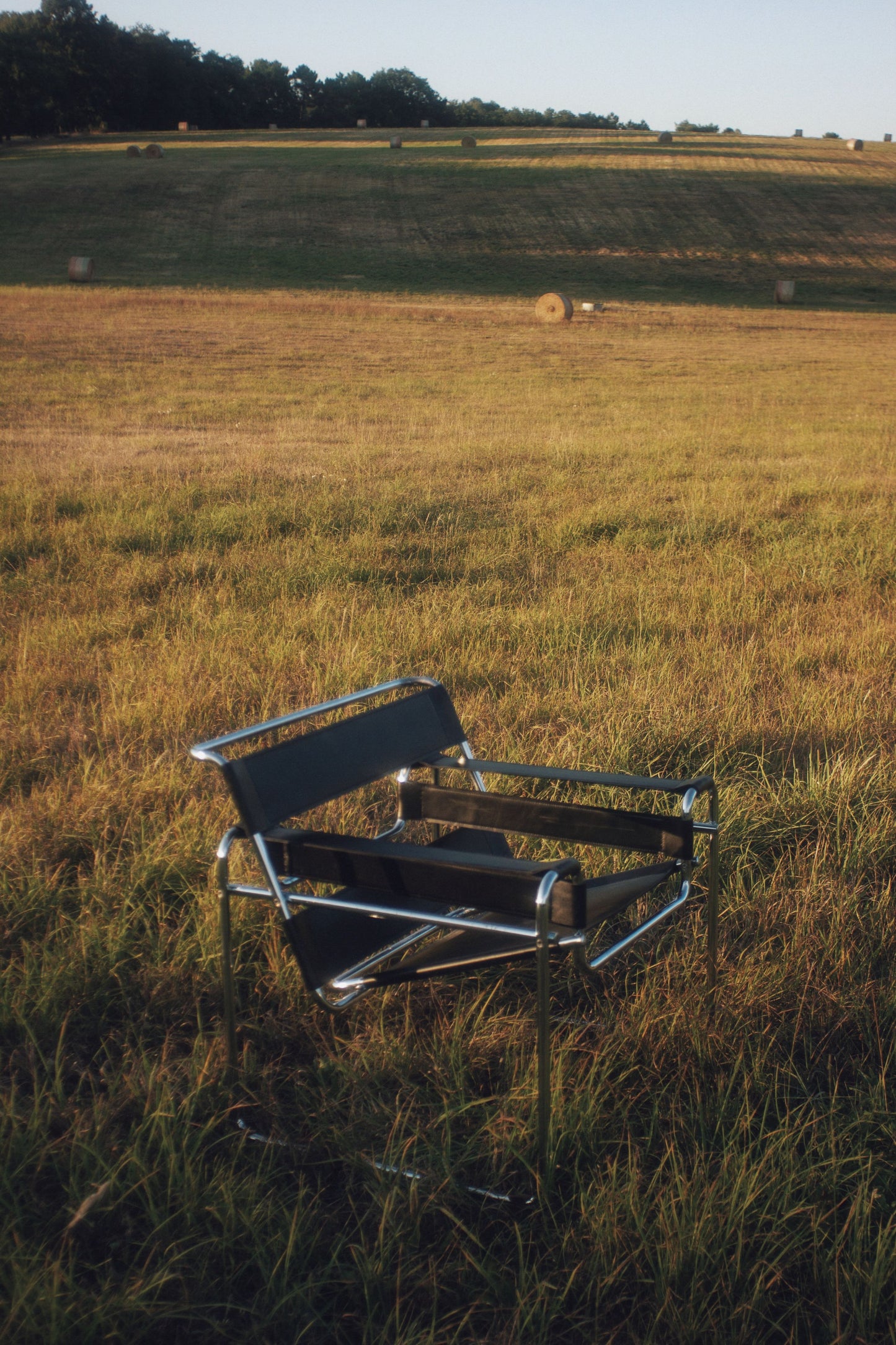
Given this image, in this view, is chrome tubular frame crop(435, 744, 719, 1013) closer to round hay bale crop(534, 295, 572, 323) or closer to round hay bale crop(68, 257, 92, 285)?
round hay bale crop(534, 295, 572, 323)

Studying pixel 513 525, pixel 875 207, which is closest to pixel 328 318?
pixel 513 525

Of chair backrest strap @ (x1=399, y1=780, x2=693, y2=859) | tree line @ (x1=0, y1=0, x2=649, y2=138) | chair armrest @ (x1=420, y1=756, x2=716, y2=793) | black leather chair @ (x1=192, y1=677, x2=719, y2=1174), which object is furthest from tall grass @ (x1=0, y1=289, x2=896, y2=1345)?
tree line @ (x1=0, y1=0, x2=649, y2=138)

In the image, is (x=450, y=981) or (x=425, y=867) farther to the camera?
(x=450, y=981)

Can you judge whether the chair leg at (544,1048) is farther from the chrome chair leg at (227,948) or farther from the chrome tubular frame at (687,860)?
the chrome chair leg at (227,948)

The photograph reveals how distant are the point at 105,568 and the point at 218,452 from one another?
4.34 metres

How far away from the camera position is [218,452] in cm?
1041

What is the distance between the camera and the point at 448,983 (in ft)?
8.64

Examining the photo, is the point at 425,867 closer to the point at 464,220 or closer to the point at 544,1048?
the point at 544,1048

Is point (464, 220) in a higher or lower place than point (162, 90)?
lower

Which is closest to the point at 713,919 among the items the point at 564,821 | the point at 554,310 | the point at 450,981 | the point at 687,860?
the point at 687,860

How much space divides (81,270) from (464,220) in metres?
17.2

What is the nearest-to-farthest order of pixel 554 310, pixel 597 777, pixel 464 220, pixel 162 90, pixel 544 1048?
pixel 544 1048 < pixel 597 777 < pixel 554 310 < pixel 464 220 < pixel 162 90

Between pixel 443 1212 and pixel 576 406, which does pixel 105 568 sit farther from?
pixel 576 406

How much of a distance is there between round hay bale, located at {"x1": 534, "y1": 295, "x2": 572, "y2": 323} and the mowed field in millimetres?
17976
